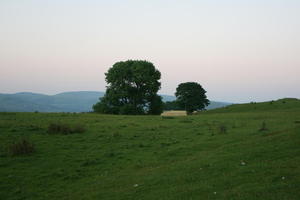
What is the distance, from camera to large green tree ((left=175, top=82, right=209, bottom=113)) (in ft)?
243

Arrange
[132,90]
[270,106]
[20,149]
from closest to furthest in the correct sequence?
[20,149]
[270,106]
[132,90]

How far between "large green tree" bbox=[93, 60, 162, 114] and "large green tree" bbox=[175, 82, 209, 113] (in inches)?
623

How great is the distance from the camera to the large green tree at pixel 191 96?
7406 centimetres

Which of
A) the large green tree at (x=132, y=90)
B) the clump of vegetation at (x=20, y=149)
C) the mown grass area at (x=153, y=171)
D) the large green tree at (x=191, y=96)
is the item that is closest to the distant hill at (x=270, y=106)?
the large green tree at (x=132, y=90)

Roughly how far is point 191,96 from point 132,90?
22005 mm

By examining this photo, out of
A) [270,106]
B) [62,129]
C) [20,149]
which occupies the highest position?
[270,106]

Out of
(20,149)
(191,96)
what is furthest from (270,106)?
(20,149)

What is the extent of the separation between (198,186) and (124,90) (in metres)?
49.8

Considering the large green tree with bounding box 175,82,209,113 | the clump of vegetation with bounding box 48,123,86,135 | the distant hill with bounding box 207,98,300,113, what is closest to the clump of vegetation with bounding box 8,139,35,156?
the clump of vegetation with bounding box 48,123,86,135

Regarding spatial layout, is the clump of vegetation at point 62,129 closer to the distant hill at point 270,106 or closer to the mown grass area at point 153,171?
the mown grass area at point 153,171

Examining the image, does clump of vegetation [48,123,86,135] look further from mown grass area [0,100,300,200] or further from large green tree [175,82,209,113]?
large green tree [175,82,209,113]

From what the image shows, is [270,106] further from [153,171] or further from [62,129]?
[153,171]

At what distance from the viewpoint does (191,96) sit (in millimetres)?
74438

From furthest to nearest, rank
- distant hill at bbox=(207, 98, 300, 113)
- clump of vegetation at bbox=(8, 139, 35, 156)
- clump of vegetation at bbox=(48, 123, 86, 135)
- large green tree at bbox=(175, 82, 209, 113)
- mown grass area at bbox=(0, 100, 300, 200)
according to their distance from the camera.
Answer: large green tree at bbox=(175, 82, 209, 113), distant hill at bbox=(207, 98, 300, 113), clump of vegetation at bbox=(48, 123, 86, 135), clump of vegetation at bbox=(8, 139, 35, 156), mown grass area at bbox=(0, 100, 300, 200)
